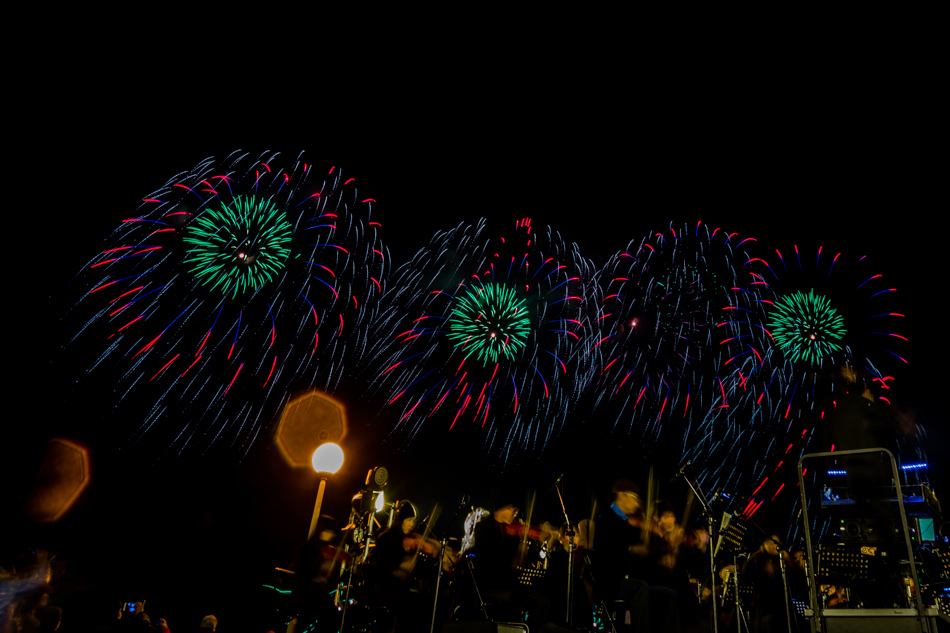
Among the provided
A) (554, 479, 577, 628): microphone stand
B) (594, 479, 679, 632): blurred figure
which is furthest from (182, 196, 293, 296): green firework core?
(594, 479, 679, 632): blurred figure

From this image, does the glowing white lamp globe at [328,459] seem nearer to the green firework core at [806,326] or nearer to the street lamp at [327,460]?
the street lamp at [327,460]

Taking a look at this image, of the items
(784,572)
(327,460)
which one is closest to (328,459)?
(327,460)

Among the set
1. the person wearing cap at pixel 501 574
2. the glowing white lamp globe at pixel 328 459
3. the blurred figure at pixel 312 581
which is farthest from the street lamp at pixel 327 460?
the person wearing cap at pixel 501 574

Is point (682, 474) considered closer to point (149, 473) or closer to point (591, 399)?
point (149, 473)

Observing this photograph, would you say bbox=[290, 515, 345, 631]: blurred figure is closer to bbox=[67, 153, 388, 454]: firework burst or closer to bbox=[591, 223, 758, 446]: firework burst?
bbox=[67, 153, 388, 454]: firework burst

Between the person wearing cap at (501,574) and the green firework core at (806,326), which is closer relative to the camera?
the person wearing cap at (501,574)
